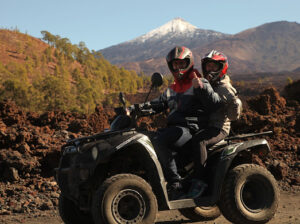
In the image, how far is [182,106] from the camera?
5.14 m

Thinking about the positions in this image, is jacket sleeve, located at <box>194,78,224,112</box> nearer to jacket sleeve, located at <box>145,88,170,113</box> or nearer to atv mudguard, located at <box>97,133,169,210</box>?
jacket sleeve, located at <box>145,88,170,113</box>

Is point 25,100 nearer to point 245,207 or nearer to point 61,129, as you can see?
point 61,129

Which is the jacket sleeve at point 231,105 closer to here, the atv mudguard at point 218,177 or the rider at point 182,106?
the rider at point 182,106

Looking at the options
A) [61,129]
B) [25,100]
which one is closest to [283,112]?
[61,129]

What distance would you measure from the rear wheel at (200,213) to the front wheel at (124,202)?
1643mm

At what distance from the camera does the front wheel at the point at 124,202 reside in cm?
423

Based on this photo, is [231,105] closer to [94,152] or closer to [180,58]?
[180,58]

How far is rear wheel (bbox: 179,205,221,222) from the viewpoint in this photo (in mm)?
5945

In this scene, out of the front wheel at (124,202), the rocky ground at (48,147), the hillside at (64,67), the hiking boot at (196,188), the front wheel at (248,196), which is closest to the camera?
the front wheel at (124,202)

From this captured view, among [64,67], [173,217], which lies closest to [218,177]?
[173,217]

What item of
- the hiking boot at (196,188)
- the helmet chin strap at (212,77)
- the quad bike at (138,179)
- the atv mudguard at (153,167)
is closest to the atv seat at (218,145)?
the quad bike at (138,179)

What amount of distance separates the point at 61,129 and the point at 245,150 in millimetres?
9128

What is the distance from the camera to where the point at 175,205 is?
4.65 metres

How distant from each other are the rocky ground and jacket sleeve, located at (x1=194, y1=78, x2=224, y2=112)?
12.7ft
